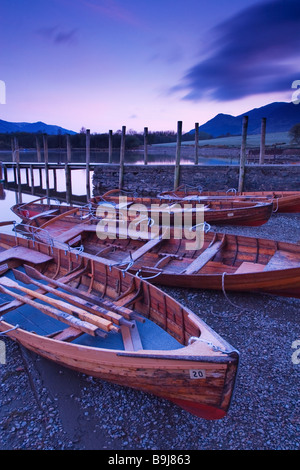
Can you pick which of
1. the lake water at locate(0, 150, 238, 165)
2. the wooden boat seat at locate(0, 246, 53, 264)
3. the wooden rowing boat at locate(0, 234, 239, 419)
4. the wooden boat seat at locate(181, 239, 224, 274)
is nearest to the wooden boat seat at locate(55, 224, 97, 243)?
the wooden boat seat at locate(0, 246, 53, 264)

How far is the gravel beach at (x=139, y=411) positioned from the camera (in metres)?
3.41

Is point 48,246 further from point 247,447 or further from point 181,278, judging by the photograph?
point 247,447

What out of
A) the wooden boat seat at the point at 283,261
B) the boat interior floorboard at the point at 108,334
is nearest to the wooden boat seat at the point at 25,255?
the boat interior floorboard at the point at 108,334

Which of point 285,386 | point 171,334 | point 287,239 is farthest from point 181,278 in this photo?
point 287,239

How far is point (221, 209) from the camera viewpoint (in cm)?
1177

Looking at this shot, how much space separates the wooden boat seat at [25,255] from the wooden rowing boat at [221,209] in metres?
4.63

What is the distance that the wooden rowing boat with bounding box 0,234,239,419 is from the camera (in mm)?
3111

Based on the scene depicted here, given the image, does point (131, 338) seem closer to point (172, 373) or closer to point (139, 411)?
point (139, 411)

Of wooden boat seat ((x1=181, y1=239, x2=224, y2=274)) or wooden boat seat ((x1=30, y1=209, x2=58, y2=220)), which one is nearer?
wooden boat seat ((x1=181, y1=239, x2=224, y2=274))

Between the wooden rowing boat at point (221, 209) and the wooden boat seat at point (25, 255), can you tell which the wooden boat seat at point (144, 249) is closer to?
the wooden boat seat at point (25, 255)

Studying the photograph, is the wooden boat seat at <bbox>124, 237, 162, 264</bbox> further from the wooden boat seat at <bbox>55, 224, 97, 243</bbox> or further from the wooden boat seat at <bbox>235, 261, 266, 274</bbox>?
the wooden boat seat at <bbox>235, 261, 266, 274</bbox>

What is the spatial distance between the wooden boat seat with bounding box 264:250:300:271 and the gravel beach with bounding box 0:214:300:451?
1217 mm

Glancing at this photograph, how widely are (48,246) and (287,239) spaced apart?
8.20 m

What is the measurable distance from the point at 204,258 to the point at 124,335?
2.96m
